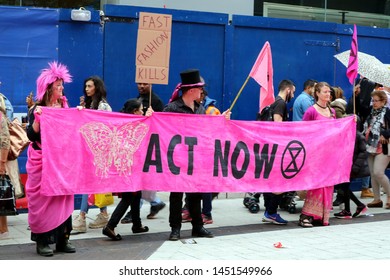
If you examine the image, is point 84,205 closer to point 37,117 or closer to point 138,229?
point 138,229

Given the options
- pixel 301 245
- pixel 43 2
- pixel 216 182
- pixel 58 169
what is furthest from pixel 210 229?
pixel 43 2

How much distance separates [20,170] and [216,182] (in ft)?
9.74

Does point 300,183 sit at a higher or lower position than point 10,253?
higher

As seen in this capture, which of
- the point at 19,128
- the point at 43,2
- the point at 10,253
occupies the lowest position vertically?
the point at 10,253

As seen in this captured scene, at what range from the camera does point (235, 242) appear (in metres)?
8.30

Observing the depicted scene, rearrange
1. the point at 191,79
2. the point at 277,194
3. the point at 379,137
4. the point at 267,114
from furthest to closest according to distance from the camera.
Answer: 1. the point at 379,137
2. the point at 267,114
3. the point at 277,194
4. the point at 191,79

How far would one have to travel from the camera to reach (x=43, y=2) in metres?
11.3

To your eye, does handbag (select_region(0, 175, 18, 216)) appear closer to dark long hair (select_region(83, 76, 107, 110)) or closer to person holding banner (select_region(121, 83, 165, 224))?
dark long hair (select_region(83, 76, 107, 110))

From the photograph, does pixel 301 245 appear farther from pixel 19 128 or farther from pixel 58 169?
pixel 19 128

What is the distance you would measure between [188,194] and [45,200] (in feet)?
6.52

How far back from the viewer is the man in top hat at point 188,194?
8.27 metres

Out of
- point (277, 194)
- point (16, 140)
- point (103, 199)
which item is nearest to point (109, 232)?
point (103, 199)

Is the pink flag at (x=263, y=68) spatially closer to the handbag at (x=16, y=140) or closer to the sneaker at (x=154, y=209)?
the sneaker at (x=154, y=209)

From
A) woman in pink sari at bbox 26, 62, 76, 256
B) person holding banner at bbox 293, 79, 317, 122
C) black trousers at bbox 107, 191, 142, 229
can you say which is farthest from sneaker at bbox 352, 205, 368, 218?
woman in pink sari at bbox 26, 62, 76, 256
